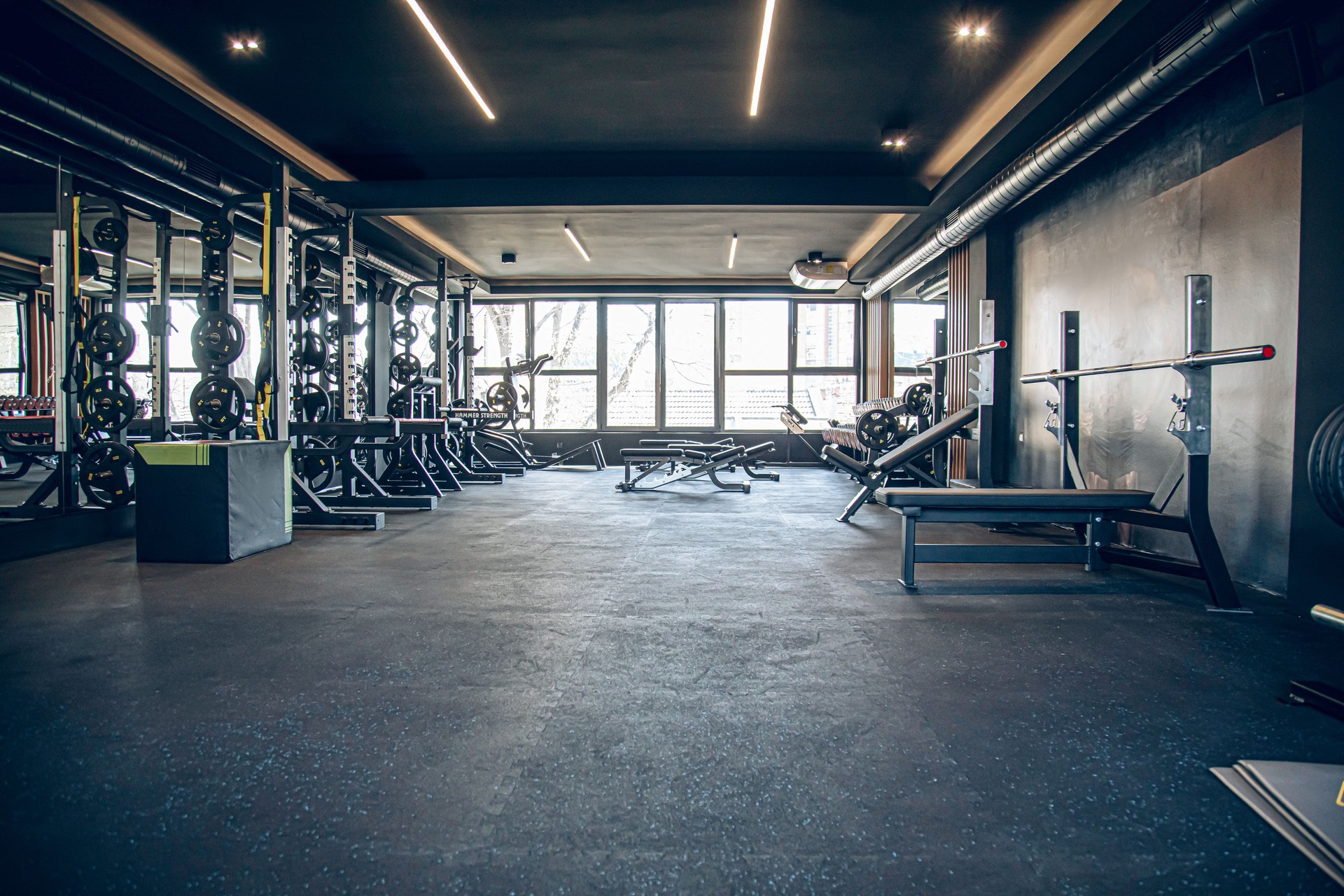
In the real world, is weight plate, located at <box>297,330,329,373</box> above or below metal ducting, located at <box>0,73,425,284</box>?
below

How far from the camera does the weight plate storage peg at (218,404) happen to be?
436 cm

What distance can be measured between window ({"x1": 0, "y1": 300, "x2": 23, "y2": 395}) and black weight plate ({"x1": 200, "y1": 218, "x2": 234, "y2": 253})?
8.27m

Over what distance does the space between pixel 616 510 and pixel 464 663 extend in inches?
139

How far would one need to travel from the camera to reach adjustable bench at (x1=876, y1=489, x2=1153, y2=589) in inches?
121

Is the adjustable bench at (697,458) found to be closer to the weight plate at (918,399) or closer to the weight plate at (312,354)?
the weight plate at (918,399)

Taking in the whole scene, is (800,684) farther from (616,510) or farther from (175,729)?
(616,510)

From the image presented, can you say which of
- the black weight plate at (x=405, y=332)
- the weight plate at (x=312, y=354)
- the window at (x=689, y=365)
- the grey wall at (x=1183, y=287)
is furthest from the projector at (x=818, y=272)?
the weight plate at (x=312, y=354)

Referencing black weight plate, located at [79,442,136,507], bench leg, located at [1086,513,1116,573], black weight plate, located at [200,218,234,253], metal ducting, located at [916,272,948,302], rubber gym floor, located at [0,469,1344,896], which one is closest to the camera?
rubber gym floor, located at [0,469,1344,896]

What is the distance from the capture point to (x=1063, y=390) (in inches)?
149

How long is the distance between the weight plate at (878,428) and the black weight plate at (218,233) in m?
5.47

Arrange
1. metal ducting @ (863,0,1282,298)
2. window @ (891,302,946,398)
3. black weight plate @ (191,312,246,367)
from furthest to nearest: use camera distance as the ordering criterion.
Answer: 1. window @ (891,302,946,398)
2. black weight plate @ (191,312,246,367)
3. metal ducting @ (863,0,1282,298)

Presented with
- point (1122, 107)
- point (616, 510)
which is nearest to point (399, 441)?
point (616, 510)

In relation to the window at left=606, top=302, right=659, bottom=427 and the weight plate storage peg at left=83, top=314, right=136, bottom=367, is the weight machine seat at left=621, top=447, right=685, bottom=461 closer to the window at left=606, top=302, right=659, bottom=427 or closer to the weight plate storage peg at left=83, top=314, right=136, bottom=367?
the window at left=606, top=302, right=659, bottom=427

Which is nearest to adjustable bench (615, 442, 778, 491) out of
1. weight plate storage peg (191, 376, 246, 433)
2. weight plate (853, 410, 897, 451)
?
weight plate (853, 410, 897, 451)
